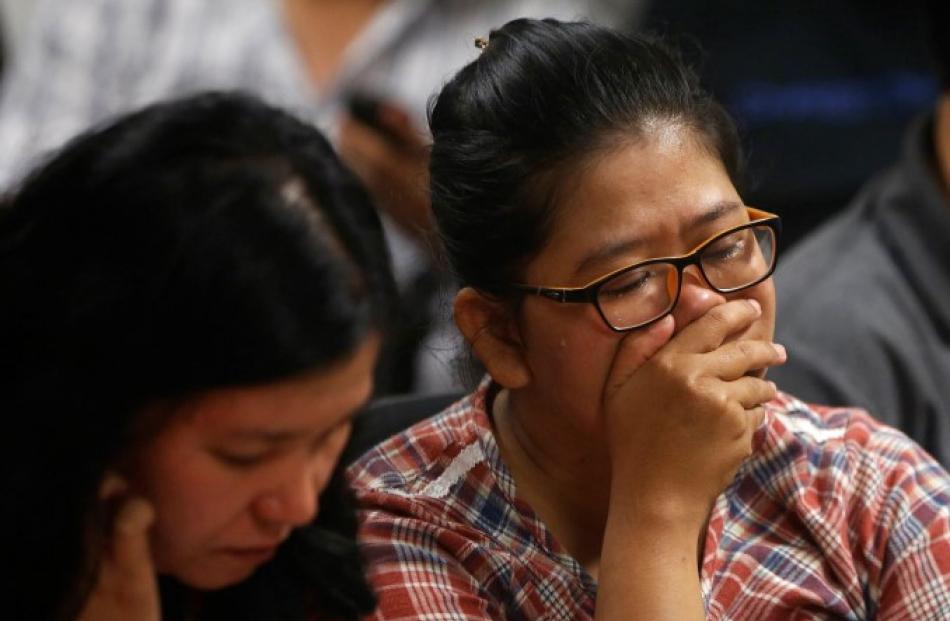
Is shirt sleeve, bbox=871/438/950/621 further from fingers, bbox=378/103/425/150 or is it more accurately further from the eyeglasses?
fingers, bbox=378/103/425/150

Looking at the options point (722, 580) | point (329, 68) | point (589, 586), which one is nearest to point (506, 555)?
point (589, 586)

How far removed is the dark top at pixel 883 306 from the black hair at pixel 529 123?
638 millimetres

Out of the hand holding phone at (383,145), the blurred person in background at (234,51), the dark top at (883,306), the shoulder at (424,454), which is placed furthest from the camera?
the blurred person in background at (234,51)

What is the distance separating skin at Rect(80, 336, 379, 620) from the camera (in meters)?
1.08

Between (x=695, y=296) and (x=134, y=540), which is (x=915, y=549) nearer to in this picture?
(x=695, y=296)

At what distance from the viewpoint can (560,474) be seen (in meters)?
1.49

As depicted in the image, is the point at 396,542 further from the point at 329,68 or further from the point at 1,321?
the point at 329,68

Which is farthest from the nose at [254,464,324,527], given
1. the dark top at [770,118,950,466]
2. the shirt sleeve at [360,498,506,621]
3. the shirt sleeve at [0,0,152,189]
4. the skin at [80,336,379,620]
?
the shirt sleeve at [0,0,152,189]

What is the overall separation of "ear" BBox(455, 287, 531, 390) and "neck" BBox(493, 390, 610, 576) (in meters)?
0.08

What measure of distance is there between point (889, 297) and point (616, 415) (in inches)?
35.2

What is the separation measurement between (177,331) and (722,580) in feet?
2.24

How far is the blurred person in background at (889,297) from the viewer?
197 cm

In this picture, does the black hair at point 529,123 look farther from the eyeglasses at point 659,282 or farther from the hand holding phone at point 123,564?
the hand holding phone at point 123,564

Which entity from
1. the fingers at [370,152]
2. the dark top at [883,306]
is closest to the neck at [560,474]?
the dark top at [883,306]
